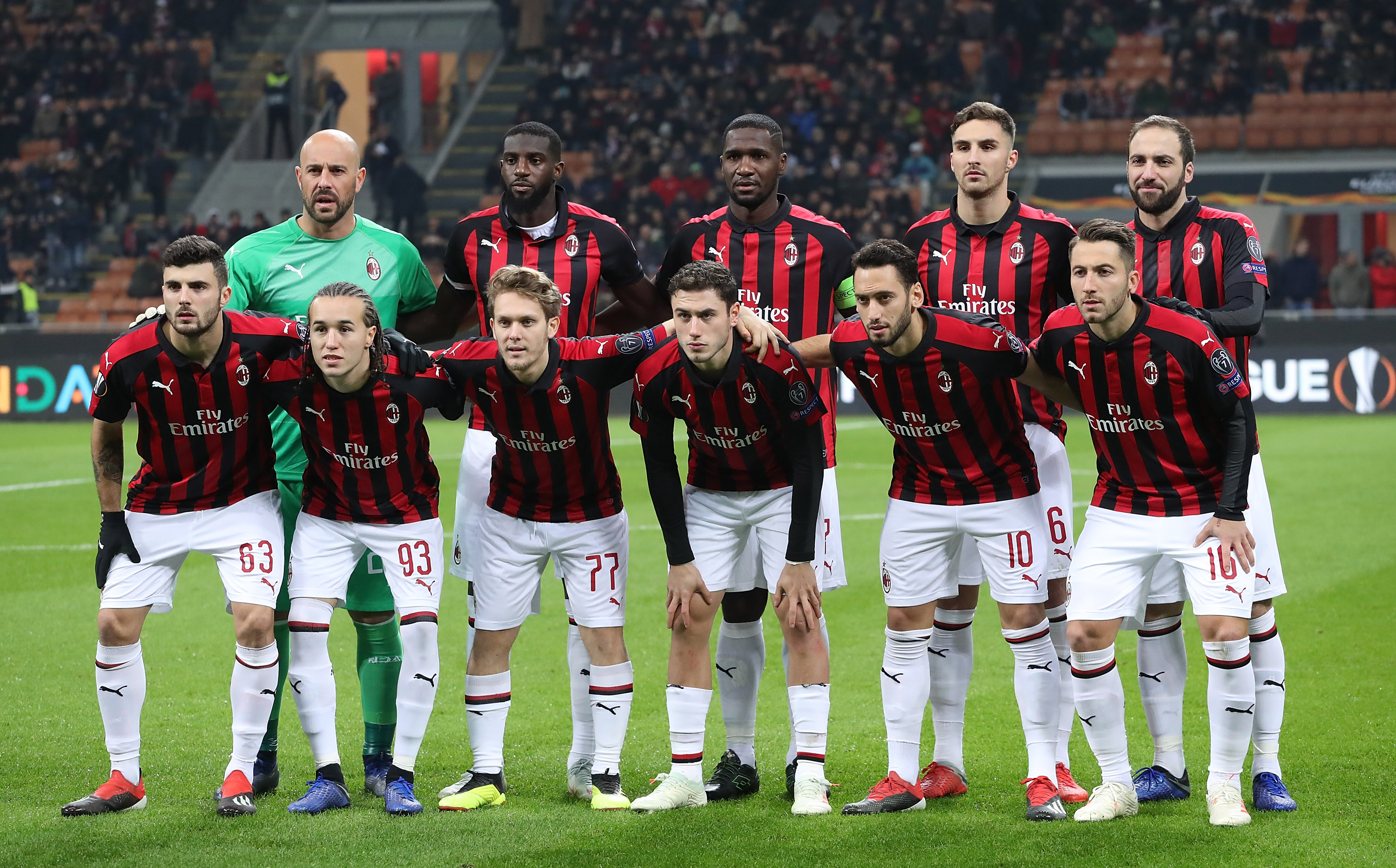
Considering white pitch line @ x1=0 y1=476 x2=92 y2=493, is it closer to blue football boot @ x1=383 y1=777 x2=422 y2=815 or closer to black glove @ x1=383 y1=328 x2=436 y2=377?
black glove @ x1=383 y1=328 x2=436 y2=377

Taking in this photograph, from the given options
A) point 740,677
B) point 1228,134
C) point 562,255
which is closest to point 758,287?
point 562,255

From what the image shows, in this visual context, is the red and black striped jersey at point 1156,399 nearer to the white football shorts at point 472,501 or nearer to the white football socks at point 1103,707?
the white football socks at point 1103,707

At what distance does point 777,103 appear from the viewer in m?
26.3

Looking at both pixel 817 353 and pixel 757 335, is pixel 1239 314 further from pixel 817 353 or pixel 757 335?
pixel 757 335

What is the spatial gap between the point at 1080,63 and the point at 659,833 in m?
23.8

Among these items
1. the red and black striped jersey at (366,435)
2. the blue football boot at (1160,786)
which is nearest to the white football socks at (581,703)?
the red and black striped jersey at (366,435)

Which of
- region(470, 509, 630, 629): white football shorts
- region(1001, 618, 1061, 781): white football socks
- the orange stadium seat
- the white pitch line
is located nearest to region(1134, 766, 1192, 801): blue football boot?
region(1001, 618, 1061, 781): white football socks

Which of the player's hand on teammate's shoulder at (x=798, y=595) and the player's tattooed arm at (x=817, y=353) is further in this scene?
the player's tattooed arm at (x=817, y=353)

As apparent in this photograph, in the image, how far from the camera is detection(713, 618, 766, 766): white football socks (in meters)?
5.52

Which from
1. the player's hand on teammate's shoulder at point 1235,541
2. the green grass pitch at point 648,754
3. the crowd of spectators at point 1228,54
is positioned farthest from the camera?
the crowd of spectators at point 1228,54

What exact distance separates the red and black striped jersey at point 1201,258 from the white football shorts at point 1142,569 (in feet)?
2.22

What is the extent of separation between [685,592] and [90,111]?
27.1m

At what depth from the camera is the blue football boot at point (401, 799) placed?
5.14 m

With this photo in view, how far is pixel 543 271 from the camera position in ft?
19.2
